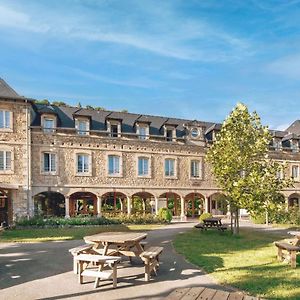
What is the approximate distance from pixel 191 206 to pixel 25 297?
26.2 m

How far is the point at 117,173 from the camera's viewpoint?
25.3 meters

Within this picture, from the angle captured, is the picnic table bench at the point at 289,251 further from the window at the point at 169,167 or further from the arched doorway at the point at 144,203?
the arched doorway at the point at 144,203

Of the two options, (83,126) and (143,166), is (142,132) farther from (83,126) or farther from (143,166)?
(83,126)

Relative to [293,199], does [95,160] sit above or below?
above

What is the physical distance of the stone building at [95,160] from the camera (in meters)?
22.2

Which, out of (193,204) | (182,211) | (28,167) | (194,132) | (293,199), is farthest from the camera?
(293,199)

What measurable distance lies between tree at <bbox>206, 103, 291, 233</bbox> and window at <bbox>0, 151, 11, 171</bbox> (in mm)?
13387

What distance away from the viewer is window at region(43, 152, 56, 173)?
76.8ft

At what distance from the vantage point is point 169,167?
27.2 meters

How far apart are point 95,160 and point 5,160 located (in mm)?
6142

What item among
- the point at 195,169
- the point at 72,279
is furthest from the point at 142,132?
the point at 72,279

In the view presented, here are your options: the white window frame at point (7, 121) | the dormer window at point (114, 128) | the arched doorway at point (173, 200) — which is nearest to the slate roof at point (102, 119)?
the dormer window at point (114, 128)

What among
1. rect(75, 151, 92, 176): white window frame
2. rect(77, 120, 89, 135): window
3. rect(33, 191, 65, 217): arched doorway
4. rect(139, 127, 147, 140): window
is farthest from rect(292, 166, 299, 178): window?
rect(33, 191, 65, 217): arched doorway

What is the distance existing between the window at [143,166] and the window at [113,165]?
171 cm
